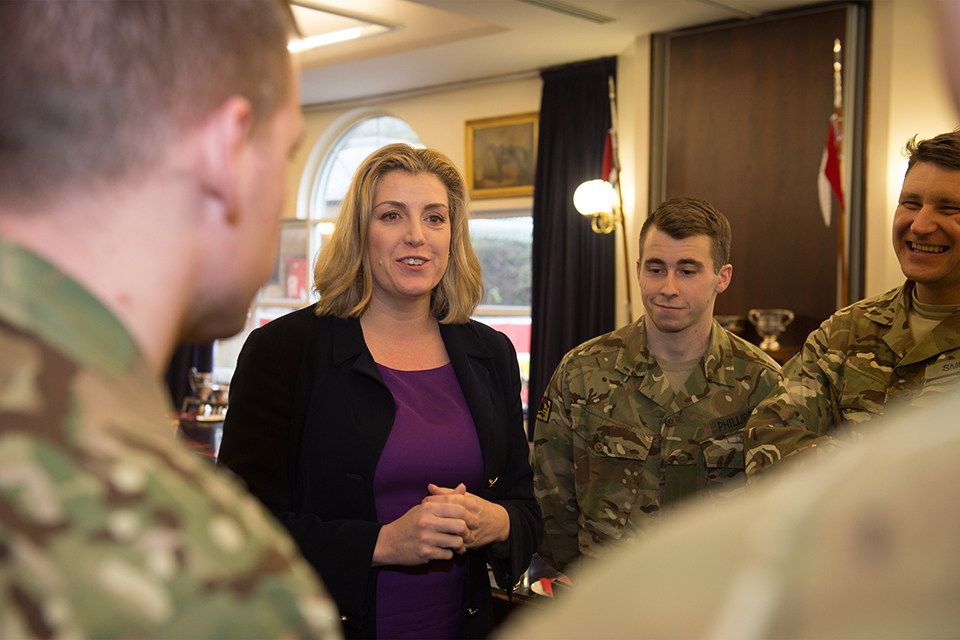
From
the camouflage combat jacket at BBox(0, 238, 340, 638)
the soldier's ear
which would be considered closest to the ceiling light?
the soldier's ear

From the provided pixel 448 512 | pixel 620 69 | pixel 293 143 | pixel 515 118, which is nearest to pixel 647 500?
pixel 448 512

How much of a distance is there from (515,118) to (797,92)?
3.09 metres

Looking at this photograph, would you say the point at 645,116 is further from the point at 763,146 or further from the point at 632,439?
the point at 632,439

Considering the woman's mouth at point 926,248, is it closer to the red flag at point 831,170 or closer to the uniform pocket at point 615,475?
the uniform pocket at point 615,475

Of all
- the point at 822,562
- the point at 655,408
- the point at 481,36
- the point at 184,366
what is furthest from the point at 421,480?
the point at 184,366

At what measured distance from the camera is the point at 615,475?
8.21ft

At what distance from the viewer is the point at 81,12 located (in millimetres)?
566

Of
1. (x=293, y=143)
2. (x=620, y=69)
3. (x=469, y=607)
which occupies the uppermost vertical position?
(x=620, y=69)

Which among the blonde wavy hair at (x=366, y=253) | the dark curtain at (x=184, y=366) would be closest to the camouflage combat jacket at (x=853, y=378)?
the blonde wavy hair at (x=366, y=253)

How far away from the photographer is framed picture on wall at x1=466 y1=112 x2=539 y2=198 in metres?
8.36

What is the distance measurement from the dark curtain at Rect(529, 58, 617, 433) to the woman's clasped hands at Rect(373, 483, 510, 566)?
5.78 meters

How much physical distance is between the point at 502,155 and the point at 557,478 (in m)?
6.38

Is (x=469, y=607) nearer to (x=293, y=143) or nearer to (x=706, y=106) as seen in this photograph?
(x=293, y=143)

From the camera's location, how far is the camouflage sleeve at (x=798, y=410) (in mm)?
2023
